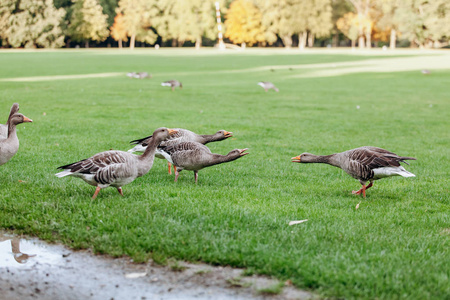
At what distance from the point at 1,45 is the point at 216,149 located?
8950 centimetres

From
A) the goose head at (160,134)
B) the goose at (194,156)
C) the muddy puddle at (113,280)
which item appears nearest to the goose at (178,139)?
the goose at (194,156)

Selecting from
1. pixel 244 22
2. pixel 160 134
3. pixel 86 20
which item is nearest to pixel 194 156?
pixel 160 134

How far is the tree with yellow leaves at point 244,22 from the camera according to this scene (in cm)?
9975

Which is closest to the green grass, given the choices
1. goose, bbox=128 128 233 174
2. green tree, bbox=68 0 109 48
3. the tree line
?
goose, bbox=128 128 233 174

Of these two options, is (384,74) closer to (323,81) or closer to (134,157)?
(323,81)

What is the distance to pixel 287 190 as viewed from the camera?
8.05 meters

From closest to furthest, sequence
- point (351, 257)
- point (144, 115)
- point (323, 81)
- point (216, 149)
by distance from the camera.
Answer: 1. point (351, 257)
2. point (216, 149)
3. point (144, 115)
4. point (323, 81)

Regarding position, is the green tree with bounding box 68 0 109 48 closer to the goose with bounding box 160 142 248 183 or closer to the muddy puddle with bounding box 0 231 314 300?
the goose with bounding box 160 142 248 183

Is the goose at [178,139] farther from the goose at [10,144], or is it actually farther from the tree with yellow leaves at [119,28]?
the tree with yellow leaves at [119,28]

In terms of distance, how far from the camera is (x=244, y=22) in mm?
103375

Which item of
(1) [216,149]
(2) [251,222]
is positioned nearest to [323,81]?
(1) [216,149]

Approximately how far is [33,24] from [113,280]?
289ft

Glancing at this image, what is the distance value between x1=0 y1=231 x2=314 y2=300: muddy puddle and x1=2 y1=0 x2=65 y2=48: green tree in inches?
3243

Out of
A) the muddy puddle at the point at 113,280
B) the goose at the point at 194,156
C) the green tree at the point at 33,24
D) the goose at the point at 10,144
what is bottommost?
the muddy puddle at the point at 113,280
